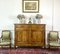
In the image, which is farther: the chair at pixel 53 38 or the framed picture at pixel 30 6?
the framed picture at pixel 30 6

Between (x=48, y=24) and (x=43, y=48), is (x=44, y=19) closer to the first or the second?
(x=48, y=24)

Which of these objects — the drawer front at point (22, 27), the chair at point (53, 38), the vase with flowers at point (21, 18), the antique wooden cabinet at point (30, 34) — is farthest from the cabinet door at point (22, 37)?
the chair at point (53, 38)

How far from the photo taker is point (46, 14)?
7.89 m

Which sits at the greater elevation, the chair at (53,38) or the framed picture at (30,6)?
the framed picture at (30,6)

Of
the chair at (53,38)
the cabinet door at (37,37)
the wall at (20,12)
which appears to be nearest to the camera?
the chair at (53,38)

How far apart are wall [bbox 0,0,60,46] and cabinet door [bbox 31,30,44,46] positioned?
1.91 ft

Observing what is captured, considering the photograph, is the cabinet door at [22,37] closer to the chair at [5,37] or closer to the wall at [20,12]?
the chair at [5,37]

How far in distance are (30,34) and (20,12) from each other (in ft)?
3.81

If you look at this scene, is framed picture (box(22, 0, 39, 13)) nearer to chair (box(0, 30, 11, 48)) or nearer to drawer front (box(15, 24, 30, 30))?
drawer front (box(15, 24, 30, 30))

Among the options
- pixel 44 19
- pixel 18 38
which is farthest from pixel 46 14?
pixel 18 38

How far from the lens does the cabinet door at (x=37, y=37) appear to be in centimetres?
749

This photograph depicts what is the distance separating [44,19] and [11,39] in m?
1.78

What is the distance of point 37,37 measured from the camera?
748 centimetres

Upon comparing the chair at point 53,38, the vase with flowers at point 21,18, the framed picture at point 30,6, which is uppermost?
the framed picture at point 30,6
